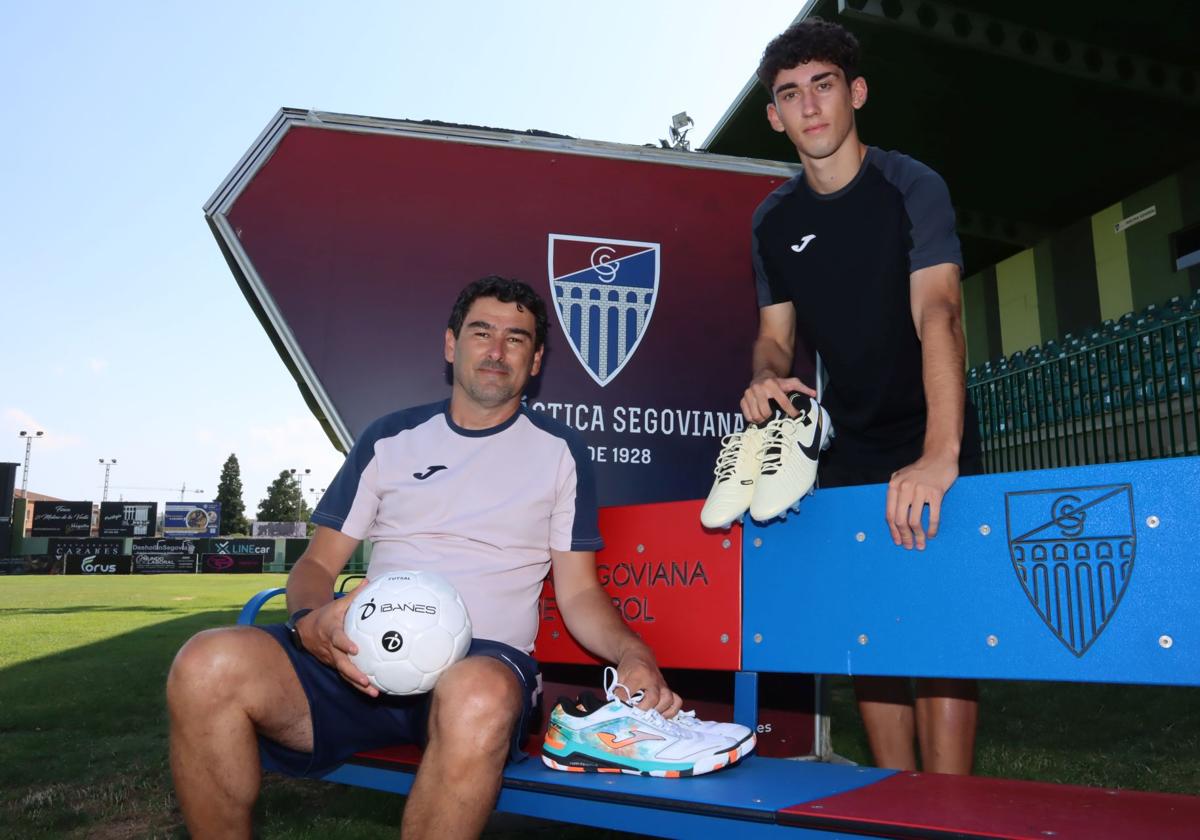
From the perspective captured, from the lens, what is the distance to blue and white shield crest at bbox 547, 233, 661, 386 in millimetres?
3883

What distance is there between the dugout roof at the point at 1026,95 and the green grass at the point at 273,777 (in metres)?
10.0

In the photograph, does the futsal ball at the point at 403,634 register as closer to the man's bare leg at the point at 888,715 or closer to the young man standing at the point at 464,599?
the young man standing at the point at 464,599

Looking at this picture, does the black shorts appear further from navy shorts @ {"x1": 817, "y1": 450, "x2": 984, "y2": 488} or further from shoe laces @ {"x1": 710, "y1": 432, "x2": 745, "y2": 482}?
shoe laces @ {"x1": 710, "y1": 432, "x2": 745, "y2": 482}

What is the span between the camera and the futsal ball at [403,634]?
202 cm

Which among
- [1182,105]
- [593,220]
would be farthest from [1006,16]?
[593,220]

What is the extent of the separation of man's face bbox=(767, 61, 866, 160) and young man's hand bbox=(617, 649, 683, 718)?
1.51 meters

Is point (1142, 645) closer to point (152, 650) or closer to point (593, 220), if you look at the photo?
point (593, 220)

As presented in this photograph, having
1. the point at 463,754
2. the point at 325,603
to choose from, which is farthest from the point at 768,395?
the point at 325,603

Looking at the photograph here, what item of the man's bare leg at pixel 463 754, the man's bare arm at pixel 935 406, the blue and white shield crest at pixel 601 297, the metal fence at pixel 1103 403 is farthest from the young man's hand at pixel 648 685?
the metal fence at pixel 1103 403

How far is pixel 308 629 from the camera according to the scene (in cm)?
217

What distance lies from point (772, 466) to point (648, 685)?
2.18 ft

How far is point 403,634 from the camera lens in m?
2.02

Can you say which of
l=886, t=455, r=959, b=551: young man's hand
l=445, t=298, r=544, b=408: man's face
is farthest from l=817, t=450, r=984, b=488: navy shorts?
l=445, t=298, r=544, b=408: man's face

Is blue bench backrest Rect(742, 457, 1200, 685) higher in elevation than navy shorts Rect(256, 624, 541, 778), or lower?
higher
